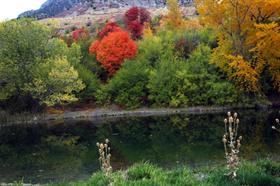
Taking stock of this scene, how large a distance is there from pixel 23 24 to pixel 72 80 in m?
7.69

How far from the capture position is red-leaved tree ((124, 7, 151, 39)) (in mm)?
75375

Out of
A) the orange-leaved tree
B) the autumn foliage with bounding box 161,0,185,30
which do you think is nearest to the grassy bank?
the orange-leaved tree

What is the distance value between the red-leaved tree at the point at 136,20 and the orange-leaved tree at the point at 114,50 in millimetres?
21258

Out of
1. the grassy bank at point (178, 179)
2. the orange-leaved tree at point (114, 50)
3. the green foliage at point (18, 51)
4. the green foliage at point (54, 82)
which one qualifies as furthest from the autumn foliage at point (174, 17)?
the grassy bank at point (178, 179)

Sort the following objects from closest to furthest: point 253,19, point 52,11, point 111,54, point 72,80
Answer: point 253,19
point 72,80
point 111,54
point 52,11

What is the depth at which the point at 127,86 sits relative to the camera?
50188 mm

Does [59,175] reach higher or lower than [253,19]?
lower

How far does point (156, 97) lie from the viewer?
4816 cm

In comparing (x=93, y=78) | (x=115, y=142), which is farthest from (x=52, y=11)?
(x=115, y=142)

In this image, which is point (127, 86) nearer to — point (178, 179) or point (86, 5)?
point (178, 179)

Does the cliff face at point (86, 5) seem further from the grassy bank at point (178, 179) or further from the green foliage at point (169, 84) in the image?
the grassy bank at point (178, 179)

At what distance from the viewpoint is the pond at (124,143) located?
71.9 ft

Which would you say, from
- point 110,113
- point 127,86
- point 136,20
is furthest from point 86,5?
point 110,113

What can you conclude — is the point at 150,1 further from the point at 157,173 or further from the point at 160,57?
the point at 157,173
